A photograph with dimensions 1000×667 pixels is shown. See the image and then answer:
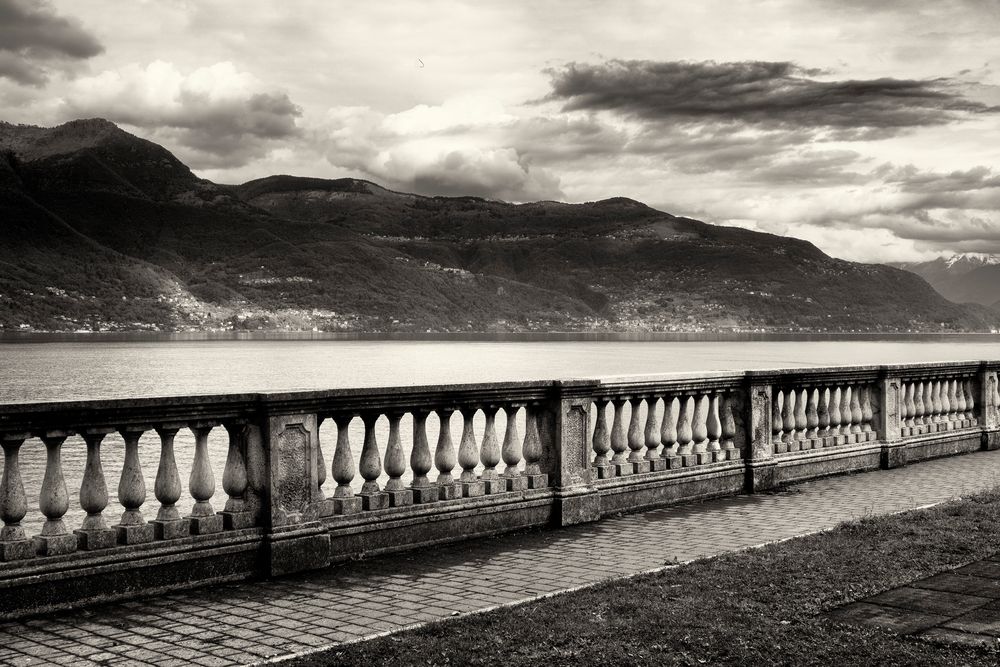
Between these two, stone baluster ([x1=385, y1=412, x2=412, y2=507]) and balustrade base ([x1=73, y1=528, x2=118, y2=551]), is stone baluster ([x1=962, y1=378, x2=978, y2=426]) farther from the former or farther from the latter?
balustrade base ([x1=73, y1=528, x2=118, y2=551])

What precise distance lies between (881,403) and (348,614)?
1009 centimetres

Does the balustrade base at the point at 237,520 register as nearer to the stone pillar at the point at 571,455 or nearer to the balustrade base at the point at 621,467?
the stone pillar at the point at 571,455

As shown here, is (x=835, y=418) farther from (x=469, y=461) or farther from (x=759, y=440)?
(x=469, y=461)

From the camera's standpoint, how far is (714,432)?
1178 centimetres

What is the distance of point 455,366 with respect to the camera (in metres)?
120

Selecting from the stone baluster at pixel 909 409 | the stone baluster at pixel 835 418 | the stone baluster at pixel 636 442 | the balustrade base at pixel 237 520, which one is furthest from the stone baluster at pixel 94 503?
the stone baluster at pixel 909 409

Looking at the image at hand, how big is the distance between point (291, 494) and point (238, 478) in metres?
0.40

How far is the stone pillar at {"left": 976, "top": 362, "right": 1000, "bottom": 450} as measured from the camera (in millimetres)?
16547

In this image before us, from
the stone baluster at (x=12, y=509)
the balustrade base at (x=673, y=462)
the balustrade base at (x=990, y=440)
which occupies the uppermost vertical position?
the stone baluster at (x=12, y=509)

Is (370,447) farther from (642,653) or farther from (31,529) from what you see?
(31,529)

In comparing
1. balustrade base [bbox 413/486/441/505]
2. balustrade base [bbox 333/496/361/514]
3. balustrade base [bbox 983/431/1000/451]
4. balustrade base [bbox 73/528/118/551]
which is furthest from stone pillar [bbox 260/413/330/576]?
balustrade base [bbox 983/431/1000/451]

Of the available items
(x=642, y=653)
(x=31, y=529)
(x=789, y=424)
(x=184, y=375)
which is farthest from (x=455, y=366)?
(x=642, y=653)

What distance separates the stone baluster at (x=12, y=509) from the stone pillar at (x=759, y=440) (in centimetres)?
791

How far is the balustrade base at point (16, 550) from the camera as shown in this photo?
6.28 meters
